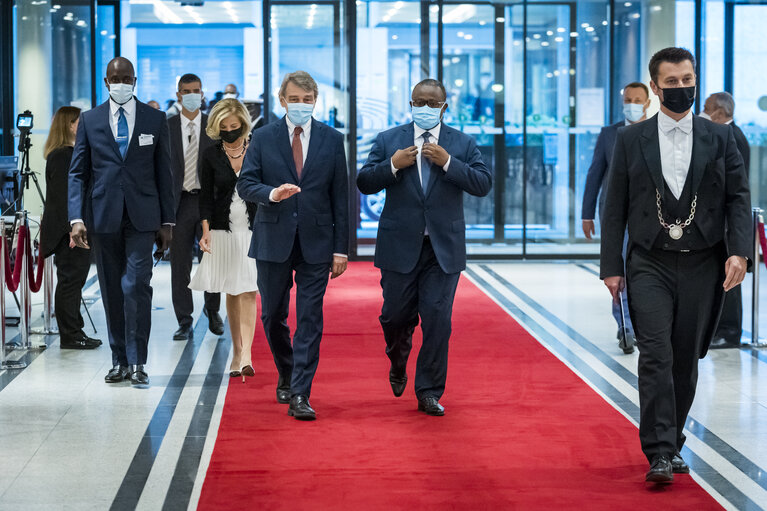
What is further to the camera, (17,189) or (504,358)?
(17,189)

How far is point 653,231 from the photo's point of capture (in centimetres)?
444

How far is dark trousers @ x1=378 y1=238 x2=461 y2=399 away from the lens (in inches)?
218

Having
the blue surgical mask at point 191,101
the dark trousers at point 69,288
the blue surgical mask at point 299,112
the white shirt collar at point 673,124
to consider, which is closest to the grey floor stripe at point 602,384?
the white shirt collar at point 673,124

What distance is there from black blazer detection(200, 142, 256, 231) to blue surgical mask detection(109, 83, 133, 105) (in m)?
0.58

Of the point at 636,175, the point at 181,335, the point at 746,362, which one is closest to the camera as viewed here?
the point at 636,175

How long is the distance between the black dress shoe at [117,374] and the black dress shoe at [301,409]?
4.41 feet

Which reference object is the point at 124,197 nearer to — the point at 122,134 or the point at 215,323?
the point at 122,134

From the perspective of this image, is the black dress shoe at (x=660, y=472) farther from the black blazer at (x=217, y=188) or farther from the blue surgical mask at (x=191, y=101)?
the blue surgical mask at (x=191, y=101)

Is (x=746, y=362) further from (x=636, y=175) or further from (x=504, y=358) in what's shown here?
(x=636, y=175)

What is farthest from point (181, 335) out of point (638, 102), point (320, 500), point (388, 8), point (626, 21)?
point (626, 21)

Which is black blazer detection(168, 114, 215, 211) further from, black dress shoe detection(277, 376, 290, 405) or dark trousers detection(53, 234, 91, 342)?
black dress shoe detection(277, 376, 290, 405)

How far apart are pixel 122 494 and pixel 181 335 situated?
3696 millimetres

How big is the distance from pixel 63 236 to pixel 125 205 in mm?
1578

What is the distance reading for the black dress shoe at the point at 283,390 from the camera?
5.92 m
